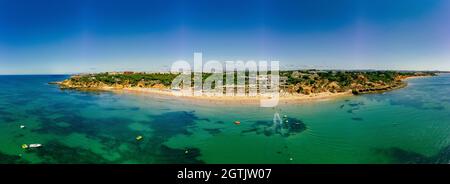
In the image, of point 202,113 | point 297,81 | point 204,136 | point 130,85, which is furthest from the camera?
point 130,85

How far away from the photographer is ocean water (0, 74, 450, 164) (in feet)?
37.4

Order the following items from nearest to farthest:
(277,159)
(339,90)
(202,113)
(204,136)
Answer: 1. (277,159)
2. (204,136)
3. (202,113)
4. (339,90)

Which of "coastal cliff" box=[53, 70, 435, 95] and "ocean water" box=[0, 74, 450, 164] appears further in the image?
"coastal cliff" box=[53, 70, 435, 95]

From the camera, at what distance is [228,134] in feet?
48.5

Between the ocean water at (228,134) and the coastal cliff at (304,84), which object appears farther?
the coastal cliff at (304,84)

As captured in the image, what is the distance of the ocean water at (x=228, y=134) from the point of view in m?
11.4

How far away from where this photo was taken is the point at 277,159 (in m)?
11.1

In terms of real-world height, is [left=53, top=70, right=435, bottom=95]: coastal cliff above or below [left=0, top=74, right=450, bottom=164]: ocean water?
above

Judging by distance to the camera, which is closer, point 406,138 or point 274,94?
point 406,138

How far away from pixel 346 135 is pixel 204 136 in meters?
7.00

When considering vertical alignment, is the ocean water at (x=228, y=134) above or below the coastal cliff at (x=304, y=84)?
below

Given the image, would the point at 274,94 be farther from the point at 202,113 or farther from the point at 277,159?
the point at 277,159
